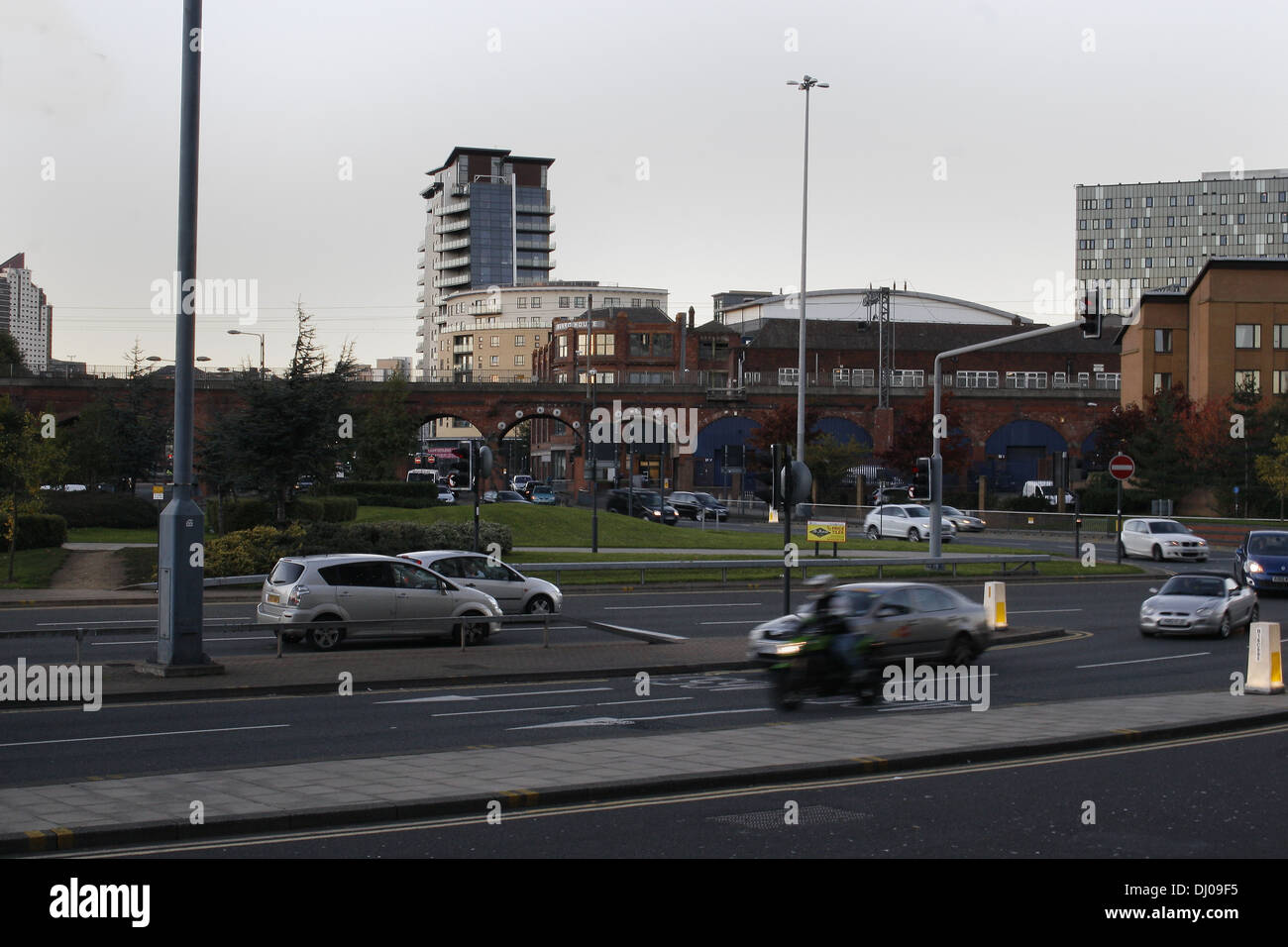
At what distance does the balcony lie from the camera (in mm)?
174125

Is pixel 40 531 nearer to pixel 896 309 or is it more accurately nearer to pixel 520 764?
pixel 520 764

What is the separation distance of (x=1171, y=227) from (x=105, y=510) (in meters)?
168

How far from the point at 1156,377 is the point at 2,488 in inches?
2561

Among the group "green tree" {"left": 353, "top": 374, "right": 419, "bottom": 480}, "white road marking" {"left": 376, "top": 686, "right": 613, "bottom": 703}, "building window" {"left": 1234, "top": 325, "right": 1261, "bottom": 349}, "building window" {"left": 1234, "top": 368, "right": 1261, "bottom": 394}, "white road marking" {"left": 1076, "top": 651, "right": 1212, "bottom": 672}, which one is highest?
"building window" {"left": 1234, "top": 325, "right": 1261, "bottom": 349}

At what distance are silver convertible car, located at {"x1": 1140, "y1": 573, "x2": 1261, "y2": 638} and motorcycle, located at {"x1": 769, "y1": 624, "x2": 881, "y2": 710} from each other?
1095 cm

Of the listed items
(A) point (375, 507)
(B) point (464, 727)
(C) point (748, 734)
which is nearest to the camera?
(C) point (748, 734)

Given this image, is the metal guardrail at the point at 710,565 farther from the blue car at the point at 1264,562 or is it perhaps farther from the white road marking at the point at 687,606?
the blue car at the point at 1264,562

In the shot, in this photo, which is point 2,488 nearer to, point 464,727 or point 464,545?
point 464,545

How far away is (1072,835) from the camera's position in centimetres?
927

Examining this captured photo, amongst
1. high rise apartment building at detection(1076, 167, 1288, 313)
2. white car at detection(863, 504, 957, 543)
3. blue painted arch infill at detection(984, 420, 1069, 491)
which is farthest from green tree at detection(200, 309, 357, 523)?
high rise apartment building at detection(1076, 167, 1288, 313)

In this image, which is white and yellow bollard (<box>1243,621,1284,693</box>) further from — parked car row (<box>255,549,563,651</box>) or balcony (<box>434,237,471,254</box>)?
balcony (<box>434,237,471,254</box>)

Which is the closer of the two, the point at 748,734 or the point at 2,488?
the point at 748,734

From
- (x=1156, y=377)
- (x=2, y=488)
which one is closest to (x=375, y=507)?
(x=2, y=488)

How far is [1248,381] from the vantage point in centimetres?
6638
